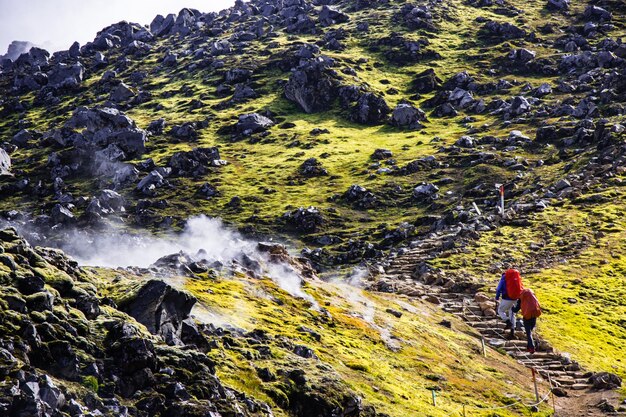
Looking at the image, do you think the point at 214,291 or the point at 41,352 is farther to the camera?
the point at 214,291

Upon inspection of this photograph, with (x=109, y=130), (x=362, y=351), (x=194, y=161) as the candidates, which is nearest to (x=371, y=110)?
(x=194, y=161)

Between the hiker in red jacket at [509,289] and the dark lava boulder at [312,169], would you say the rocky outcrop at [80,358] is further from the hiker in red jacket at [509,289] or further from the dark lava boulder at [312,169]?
the dark lava boulder at [312,169]

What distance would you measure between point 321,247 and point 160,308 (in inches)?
3328

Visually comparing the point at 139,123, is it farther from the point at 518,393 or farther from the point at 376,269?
the point at 518,393

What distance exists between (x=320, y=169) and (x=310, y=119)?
49219 mm

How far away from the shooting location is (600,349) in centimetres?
5059

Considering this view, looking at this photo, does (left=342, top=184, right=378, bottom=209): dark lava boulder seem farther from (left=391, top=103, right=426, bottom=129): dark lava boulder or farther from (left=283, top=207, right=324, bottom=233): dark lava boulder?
(left=391, top=103, right=426, bottom=129): dark lava boulder

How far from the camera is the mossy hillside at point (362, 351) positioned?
26.1 meters

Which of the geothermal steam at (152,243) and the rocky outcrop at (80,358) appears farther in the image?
the geothermal steam at (152,243)

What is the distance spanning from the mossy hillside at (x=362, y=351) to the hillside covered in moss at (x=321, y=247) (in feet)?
0.53

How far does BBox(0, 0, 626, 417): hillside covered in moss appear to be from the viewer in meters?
20.0

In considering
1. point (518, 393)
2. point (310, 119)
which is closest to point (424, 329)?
point (518, 393)

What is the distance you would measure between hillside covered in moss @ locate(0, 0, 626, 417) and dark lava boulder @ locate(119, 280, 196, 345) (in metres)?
0.09

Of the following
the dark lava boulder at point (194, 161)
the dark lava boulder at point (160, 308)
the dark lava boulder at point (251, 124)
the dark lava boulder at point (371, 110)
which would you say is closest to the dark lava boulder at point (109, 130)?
the dark lava boulder at point (194, 161)
